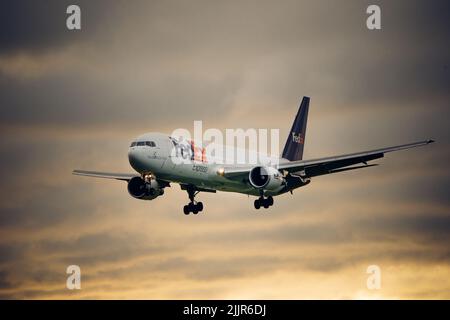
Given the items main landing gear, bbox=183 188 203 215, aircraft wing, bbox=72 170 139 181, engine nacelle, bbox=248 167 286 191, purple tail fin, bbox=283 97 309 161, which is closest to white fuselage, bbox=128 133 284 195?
engine nacelle, bbox=248 167 286 191

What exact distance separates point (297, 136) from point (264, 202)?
54.3ft

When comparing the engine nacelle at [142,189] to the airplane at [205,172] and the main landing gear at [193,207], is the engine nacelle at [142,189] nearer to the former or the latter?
the airplane at [205,172]

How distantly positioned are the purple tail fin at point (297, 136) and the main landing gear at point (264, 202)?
11176mm

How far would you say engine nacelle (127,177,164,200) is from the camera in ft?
297

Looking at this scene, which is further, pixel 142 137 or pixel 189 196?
pixel 189 196

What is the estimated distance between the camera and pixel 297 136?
4242 inches

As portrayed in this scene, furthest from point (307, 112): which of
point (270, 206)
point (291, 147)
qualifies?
point (270, 206)

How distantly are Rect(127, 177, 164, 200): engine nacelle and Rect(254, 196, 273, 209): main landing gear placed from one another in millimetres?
8854

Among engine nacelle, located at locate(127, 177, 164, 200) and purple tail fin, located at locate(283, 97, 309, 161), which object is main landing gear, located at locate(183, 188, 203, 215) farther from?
purple tail fin, located at locate(283, 97, 309, 161)

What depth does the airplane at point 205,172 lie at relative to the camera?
8350cm

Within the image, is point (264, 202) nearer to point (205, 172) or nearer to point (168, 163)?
point (205, 172)

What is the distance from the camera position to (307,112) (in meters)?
112
